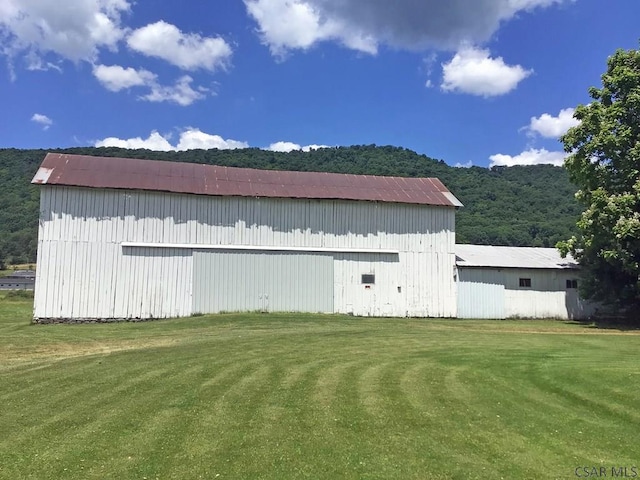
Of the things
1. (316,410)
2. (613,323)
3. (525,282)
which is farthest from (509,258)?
(316,410)

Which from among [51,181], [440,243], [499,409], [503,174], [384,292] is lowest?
[499,409]

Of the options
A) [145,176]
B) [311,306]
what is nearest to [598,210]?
[311,306]

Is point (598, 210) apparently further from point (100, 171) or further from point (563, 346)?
point (100, 171)

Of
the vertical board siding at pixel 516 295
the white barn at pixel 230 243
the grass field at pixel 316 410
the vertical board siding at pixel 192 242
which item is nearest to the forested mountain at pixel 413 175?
the vertical board siding at pixel 516 295

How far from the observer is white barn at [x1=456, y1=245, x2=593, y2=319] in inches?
1320

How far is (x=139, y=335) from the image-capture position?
22.6 m

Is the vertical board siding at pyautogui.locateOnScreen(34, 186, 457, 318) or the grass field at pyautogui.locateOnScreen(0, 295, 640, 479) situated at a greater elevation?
the vertical board siding at pyautogui.locateOnScreen(34, 186, 457, 318)

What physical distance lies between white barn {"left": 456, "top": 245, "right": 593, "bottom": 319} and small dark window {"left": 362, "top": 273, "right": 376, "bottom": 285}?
5.54 m

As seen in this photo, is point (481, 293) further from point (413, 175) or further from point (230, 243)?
point (413, 175)

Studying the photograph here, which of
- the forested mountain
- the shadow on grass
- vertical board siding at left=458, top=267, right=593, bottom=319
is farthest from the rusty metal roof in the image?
the forested mountain

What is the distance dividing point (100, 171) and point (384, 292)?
18010 millimetres

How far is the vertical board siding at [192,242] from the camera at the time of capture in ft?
93.2

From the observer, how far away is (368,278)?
3228 centimetres

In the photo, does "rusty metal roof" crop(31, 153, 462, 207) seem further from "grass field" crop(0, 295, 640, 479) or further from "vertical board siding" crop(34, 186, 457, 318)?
"grass field" crop(0, 295, 640, 479)
